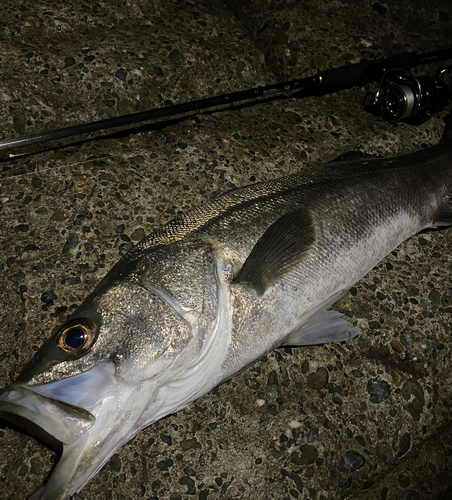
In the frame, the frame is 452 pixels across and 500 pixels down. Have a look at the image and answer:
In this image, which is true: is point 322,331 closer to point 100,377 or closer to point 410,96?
point 100,377

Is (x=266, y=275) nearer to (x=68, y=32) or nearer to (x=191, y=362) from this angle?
(x=191, y=362)

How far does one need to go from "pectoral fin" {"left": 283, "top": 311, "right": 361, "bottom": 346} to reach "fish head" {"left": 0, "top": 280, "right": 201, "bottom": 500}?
63cm

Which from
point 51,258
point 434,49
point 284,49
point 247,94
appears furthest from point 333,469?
point 434,49

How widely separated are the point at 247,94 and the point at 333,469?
7.58 feet

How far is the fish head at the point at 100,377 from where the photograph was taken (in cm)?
146

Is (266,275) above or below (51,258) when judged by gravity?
above

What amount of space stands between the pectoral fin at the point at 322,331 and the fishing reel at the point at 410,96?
72.0 inches

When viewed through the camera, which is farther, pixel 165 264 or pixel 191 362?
pixel 165 264

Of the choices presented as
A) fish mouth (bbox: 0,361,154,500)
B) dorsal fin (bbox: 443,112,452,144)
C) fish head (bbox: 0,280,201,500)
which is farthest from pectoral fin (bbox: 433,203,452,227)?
fish mouth (bbox: 0,361,154,500)

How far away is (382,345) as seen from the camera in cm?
247

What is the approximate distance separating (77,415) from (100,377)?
14 centimetres

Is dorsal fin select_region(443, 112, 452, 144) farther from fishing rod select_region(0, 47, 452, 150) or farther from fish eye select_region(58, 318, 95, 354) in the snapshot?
fish eye select_region(58, 318, 95, 354)

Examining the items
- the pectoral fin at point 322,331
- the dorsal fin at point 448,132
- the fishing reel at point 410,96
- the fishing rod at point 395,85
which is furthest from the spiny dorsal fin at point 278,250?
the fishing reel at point 410,96

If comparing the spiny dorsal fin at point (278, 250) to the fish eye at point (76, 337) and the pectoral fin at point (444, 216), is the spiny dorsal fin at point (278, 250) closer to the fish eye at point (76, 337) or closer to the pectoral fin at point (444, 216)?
the fish eye at point (76, 337)
